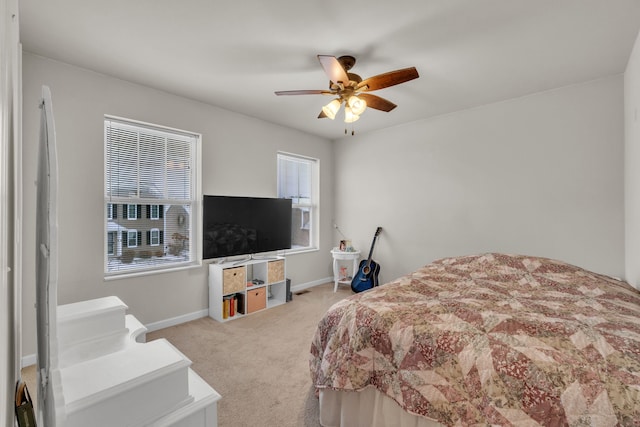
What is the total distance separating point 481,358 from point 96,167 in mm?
3302

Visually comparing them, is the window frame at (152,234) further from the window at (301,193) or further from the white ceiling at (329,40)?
the window at (301,193)

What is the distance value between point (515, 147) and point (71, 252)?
459 centimetres

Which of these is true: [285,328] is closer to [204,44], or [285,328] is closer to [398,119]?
[204,44]

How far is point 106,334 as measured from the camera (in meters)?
1.80

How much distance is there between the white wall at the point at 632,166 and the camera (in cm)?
230

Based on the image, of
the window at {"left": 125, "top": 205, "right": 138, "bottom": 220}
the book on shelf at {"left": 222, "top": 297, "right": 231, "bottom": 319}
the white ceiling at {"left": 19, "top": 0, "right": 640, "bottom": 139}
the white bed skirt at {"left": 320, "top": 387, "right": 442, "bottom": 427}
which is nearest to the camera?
the white bed skirt at {"left": 320, "top": 387, "right": 442, "bottom": 427}

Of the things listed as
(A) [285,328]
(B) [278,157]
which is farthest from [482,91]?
(A) [285,328]

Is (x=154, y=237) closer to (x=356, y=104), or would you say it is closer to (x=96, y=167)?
(x=96, y=167)

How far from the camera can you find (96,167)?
276 cm

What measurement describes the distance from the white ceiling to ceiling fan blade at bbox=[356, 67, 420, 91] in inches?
10.8

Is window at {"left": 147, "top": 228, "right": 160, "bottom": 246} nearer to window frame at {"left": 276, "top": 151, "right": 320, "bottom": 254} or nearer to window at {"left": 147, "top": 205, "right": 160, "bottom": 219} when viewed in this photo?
window at {"left": 147, "top": 205, "right": 160, "bottom": 219}

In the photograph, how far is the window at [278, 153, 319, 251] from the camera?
4.57m

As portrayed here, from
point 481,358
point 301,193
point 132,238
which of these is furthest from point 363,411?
point 301,193

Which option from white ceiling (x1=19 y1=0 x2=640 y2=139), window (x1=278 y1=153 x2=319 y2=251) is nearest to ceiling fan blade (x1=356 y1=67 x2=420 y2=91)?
white ceiling (x1=19 y1=0 x2=640 y2=139)
